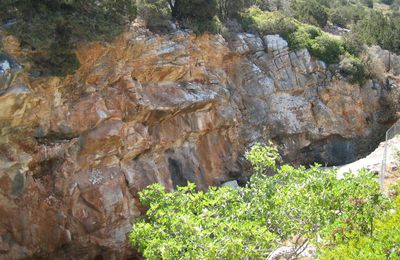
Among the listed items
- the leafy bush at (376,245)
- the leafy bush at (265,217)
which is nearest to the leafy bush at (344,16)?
A: the leafy bush at (265,217)

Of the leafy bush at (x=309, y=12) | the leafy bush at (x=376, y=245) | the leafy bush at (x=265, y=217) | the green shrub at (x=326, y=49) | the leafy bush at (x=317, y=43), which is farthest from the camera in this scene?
the leafy bush at (x=309, y=12)

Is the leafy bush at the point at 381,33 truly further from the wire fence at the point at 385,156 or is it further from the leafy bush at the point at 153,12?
the leafy bush at the point at 153,12

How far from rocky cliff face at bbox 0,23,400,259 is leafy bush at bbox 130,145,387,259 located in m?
6.06

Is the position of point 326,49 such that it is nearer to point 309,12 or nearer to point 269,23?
point 269,23

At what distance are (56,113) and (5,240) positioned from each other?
4.94 meters

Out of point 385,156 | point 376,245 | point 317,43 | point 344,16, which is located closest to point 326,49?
point 317,43

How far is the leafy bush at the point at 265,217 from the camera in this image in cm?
998

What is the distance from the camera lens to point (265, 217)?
11508 millimetres

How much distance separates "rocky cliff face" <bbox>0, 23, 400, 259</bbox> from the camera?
16812 millimetres

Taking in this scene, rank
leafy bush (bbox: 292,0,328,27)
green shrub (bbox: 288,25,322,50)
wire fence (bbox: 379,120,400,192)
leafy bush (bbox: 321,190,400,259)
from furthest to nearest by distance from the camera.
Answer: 1. leafy bush (bbox: 292,0,328,27)
2. green shrub (bbox: 288,25,322,50)
3. wire fence (bbox: 379,120,400,192)
4. leafy bush (bbox: 321,190,400,259)

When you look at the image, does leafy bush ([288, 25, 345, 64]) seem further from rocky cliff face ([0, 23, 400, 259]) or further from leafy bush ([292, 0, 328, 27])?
leafy bush ([292, 0, 328, 27])

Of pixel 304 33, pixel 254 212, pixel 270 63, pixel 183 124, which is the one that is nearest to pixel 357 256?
pixel 254 212

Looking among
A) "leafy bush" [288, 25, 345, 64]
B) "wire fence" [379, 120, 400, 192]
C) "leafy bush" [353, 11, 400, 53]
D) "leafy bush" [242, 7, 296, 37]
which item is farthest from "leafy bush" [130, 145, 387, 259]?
"leafy bush" [353, 11, 400, 53]

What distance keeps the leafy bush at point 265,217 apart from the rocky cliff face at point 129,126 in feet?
19.9
